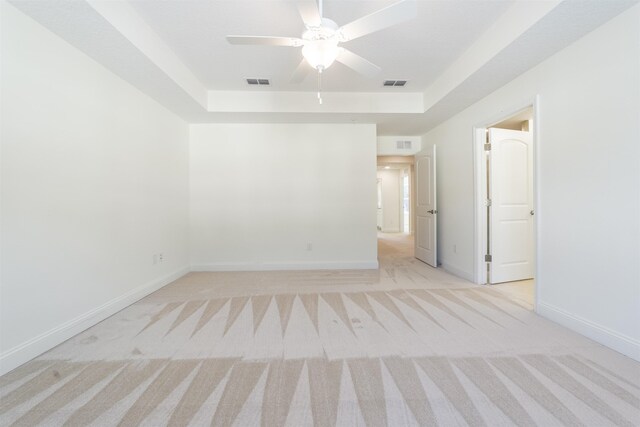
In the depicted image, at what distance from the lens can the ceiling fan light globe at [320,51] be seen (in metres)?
1.66

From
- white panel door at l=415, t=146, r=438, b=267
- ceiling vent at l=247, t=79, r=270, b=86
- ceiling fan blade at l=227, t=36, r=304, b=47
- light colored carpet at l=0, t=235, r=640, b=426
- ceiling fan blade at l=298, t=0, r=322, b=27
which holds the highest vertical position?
ceiling vent at l=247, t=79, r=270, b=86

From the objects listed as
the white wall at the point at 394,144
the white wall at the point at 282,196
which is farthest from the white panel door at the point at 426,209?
the white wall at the point at 282,196

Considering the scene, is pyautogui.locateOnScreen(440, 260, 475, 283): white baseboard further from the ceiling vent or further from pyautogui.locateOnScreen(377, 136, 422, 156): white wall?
the ceiling vent

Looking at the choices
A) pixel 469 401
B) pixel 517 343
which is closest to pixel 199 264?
pixel 469 401

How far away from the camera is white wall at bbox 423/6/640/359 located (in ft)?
5.40

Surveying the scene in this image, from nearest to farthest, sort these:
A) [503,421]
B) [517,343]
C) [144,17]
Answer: [503,421]
[517,343]
[144,17]

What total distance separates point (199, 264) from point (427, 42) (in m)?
4.28

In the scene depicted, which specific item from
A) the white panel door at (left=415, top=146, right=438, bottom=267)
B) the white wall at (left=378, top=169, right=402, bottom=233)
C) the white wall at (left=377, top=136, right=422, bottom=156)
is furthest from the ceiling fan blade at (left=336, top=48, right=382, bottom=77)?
the white wall at (left=378, top=169, right=402, bottom=233)

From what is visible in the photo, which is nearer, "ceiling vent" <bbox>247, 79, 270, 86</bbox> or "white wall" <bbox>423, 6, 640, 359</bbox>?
"white wall" <bbox>423, 6, 640, 359</bbox>

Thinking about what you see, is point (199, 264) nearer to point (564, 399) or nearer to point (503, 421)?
point (503, 421)

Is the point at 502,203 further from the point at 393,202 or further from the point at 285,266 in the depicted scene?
the point at 393,202

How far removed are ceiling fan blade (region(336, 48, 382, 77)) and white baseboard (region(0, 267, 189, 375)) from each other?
3061mm

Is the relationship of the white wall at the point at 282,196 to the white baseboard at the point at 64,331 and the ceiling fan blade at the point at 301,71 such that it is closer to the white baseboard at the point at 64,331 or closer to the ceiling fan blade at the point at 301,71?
the white baseboard at the point at 64,331

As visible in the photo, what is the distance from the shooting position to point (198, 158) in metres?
3.86
